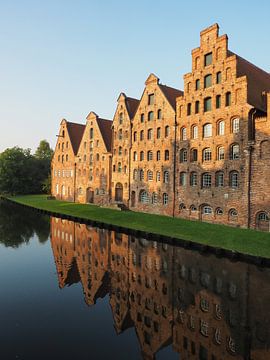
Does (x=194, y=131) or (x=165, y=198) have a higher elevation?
(x=194, y=131)

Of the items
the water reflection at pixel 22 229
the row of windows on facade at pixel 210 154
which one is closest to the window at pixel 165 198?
the row of windows on facade at pixel 210 154

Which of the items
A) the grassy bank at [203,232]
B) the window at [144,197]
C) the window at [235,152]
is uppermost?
the window at [235,152]

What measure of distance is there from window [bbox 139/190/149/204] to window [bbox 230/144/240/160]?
527 inches

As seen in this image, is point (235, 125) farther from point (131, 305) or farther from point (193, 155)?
point (131, 305)

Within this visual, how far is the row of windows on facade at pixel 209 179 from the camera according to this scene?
26923 millimetres

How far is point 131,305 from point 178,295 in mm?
2232

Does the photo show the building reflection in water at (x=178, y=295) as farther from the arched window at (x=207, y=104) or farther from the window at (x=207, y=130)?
the arched window at (x=207, y=104)

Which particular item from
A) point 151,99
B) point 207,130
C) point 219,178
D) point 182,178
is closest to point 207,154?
point 207,130

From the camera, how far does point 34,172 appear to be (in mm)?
78625

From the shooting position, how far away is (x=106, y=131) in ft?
160

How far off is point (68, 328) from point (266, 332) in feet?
22.7

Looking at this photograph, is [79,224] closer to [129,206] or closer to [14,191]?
[129,206]

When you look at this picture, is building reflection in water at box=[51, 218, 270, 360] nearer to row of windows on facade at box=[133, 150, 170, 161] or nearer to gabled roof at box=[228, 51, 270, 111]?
row of windows on facade at box=[133, 150, 170, 161]

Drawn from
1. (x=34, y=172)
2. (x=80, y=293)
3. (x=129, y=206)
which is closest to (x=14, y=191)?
(x=34, y=172)
